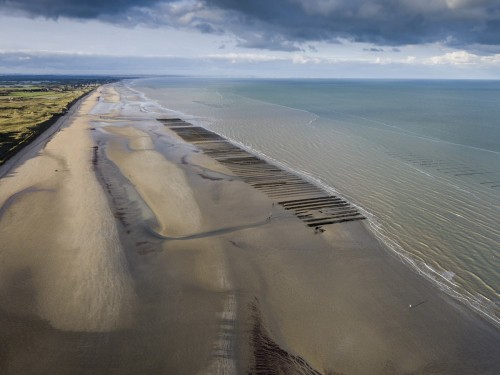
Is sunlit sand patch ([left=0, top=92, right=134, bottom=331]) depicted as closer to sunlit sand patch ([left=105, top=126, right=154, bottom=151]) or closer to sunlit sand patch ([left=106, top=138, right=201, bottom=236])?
sunlit sand patch ([left=106, top=138, right=201, bottom=236])

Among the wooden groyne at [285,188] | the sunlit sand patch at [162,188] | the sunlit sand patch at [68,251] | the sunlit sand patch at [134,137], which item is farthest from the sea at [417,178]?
the sunlit sand patch at [68,251]

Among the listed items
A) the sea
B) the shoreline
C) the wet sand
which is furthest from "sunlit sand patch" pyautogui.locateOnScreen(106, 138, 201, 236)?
the sea

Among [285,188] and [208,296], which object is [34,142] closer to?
[285,188]

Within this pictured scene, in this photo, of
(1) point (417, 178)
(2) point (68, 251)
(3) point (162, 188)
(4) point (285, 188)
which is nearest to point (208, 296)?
(2) point (68, 251)

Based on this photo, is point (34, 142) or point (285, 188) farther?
point (34, 142)

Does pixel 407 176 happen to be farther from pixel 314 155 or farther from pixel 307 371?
pixel 307 371

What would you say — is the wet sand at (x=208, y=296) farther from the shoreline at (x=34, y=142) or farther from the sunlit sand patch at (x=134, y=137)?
the sunlit sand patch at (x=134, y=137)
